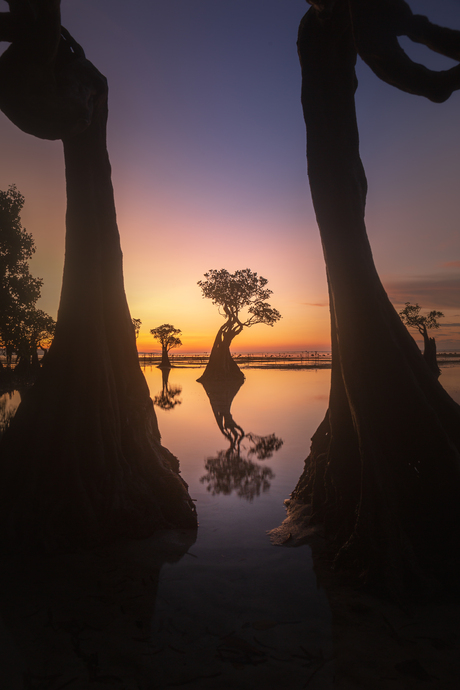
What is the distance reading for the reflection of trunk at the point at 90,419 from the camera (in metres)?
4.58

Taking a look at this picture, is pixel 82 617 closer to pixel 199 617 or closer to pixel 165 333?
pixel 199 617

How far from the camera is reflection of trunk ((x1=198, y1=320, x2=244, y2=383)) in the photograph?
1288 inches

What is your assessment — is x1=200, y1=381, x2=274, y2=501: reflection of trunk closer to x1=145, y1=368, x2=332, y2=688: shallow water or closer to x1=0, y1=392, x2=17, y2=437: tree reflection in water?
x1=145, y1=368, x2=332, y2=688: shallow water

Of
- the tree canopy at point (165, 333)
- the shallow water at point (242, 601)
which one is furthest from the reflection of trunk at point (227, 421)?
the tree canopy at point (165, 333)

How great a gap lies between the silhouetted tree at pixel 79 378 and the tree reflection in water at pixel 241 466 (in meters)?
1.40

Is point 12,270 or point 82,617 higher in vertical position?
point 12,270

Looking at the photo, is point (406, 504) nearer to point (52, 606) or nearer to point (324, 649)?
point (324, 649)

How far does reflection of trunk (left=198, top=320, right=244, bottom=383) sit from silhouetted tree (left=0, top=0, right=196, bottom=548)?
2620cm

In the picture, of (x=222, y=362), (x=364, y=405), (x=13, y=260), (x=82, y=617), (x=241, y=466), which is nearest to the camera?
(x=82, y=617)

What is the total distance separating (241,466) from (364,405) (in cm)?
468

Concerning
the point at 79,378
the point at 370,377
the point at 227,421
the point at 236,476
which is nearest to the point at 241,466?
the point at 236,476

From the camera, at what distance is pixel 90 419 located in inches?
200

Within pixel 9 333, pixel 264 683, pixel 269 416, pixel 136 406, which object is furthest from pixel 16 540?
pixel 9 333

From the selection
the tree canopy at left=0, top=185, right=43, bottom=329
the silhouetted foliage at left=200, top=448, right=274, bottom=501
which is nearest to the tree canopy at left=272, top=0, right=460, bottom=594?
the silhouetted foliage at left=200, top=448, right=274, bottom=501
